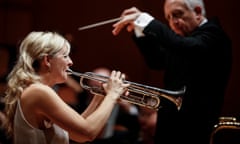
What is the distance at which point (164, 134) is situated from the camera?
288cm

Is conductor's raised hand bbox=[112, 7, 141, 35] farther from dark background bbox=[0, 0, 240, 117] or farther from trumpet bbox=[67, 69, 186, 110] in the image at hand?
dark background bbox=[0, 0, 240, 117]

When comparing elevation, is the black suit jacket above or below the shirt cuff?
below

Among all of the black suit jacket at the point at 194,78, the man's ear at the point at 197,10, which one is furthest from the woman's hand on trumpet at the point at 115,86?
the man's ear at the point at 197,10

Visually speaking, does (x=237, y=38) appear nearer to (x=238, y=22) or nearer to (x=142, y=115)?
(x=238, y=22)

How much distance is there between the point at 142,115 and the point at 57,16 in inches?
67.6

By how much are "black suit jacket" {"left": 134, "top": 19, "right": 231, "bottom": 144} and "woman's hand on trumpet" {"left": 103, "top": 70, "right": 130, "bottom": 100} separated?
43 centimetres

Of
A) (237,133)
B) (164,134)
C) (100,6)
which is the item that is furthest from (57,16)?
(164,134)

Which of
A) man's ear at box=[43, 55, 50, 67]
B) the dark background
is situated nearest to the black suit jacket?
man's ear at box=[43, 55, 50, 67]

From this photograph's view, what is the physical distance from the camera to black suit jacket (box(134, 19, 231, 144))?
2.79 meters

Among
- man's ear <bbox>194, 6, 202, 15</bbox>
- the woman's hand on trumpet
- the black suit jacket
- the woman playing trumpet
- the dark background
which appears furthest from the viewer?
the dark background

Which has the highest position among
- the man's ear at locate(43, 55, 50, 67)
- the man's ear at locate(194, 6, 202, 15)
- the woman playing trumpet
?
the man's ear at locate(194, 6, 202, 15)

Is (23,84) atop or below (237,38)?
below

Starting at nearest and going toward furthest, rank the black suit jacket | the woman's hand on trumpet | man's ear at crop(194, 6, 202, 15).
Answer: the woman's hand on trumpet → the black suit jacket → man's ear at crop(194, 6, 202, 15)

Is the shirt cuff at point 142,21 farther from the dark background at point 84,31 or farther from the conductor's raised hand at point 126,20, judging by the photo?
the dark background at point 84,31
